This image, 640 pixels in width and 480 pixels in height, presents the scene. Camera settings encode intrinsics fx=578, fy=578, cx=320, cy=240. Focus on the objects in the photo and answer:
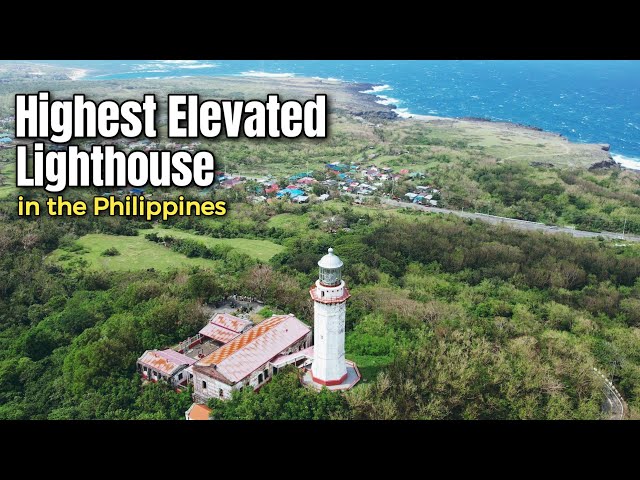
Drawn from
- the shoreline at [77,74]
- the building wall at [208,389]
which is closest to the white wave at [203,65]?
the shoreline at [77,74]

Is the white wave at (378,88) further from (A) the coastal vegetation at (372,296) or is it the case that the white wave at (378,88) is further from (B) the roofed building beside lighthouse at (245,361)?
(B) the roofed building beside lighthouse at (245,361)

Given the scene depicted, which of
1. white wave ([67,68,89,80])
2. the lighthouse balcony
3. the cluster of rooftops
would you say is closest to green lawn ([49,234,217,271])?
the cluster of rooftops

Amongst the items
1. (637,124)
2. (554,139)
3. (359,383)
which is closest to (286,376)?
(359,383)

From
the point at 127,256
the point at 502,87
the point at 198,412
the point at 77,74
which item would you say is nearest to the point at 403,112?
the point at 502,87

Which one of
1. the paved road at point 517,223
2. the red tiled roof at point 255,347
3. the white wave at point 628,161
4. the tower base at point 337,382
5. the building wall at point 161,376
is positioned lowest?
the building wall at point 161,376

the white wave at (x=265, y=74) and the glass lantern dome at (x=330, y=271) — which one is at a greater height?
the white wave at (x=265, y=74)

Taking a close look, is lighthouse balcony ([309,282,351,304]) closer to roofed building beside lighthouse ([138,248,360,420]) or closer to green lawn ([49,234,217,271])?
roofed building beside lighthouse ([138,248,360,420])

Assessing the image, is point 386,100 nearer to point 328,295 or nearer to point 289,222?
point 289,222
